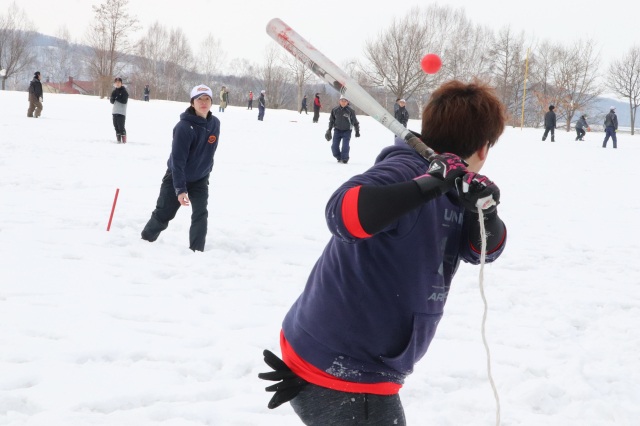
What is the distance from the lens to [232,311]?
14.4ft

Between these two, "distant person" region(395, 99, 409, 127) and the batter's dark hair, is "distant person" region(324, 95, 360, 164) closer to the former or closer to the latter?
"distant person" region(395, 99, 409, 127)

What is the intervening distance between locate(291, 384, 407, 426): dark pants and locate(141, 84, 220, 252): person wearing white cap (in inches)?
154

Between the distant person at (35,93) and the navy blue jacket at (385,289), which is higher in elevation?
the distant person at (35,93)

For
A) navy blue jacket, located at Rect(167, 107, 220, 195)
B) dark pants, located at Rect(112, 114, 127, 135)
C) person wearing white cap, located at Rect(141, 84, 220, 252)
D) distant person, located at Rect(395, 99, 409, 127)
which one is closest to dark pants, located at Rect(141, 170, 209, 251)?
person wearing white cap, located at Rect(141, 84, 220, 252)

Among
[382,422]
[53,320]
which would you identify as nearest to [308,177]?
[53,320]

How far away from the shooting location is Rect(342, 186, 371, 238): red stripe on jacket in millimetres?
1434

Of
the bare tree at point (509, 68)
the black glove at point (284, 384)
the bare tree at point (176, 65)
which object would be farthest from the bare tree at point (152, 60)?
the black glove at point (284, 384)

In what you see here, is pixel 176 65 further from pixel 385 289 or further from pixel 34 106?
pixel 385 289

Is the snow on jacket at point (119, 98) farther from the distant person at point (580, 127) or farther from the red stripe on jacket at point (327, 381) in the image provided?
the distant person at point (580, 127)

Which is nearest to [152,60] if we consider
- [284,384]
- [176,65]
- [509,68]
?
[176,65]

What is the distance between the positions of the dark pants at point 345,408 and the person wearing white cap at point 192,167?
391 cm

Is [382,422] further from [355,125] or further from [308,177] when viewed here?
[355,125]

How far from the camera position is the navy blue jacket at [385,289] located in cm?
155

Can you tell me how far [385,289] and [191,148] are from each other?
4268 millimetres
